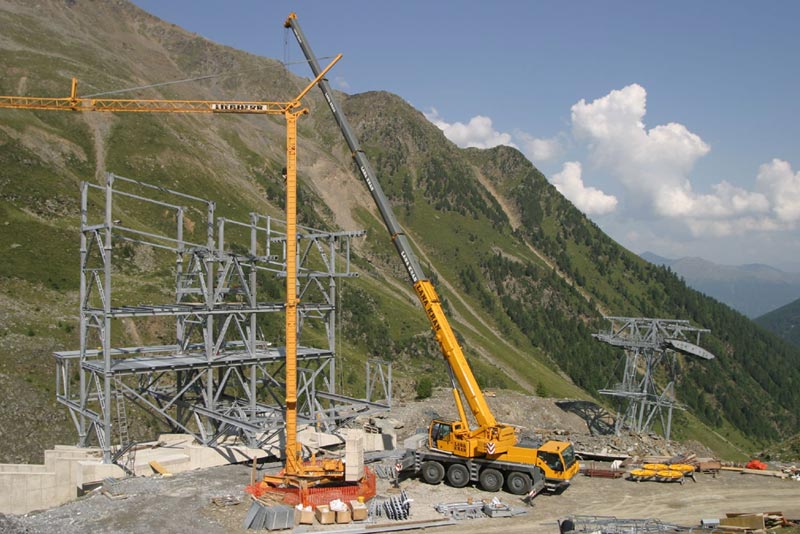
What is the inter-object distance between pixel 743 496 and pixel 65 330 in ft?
144

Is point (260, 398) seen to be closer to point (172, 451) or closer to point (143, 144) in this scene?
point (172, 451)

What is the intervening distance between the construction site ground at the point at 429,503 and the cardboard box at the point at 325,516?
0.91ft

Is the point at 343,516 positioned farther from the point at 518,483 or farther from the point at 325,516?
the point at 518,483

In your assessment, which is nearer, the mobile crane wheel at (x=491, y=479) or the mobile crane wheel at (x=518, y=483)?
the mobile crane wheel at (x=518, y=483)

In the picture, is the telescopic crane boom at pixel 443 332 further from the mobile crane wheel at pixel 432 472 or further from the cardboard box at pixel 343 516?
the cardboard box at pixel 343 516

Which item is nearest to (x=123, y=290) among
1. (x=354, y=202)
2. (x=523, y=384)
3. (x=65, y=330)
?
(x=65, y=330)

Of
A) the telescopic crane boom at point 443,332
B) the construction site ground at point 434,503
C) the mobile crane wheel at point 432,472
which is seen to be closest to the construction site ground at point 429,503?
the construction site ground at point 434,503

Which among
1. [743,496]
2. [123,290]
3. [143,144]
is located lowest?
[743,496]

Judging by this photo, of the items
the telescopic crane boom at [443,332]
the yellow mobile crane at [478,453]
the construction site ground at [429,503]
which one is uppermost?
the telescopic crane boom at [443,332]

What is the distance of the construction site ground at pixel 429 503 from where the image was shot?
2350cm

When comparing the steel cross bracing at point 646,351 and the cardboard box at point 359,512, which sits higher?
the steel cross bracing at point 646,351

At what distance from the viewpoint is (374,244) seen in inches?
5310

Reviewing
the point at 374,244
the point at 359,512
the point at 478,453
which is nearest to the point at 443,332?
the point at 478,453

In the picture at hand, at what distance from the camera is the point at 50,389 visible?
4056cm
